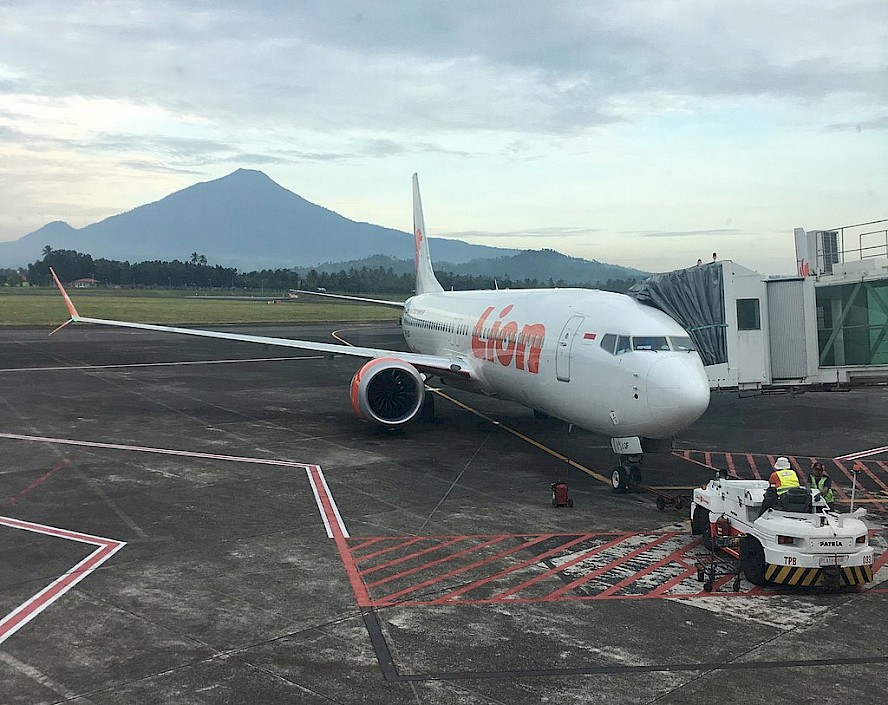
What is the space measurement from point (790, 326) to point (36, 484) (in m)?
19.4

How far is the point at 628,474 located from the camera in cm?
1947

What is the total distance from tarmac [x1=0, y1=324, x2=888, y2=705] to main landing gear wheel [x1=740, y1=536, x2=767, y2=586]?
0.92 ft

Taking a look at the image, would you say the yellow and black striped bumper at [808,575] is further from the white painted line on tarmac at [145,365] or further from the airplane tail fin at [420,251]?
the white painted line on tarmac at [145,365]

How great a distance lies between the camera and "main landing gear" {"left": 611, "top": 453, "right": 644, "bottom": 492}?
19.4 metres

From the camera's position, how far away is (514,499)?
19.1 m

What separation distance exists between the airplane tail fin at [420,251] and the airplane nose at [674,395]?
26267mm

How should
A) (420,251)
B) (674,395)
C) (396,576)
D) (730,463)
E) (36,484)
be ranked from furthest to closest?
(420,251), (730,463), (36,484), (674,395), (396,576)

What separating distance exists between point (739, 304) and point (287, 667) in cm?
1505

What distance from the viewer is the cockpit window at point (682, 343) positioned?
1891cm

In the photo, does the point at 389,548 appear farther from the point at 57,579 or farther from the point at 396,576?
the point at 57,579

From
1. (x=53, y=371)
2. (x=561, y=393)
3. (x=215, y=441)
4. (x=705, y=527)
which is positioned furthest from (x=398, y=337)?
(x=705, y=527)

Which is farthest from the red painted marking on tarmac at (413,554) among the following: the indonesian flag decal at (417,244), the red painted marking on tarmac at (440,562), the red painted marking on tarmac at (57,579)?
the indonesian flag decal at (417,244)

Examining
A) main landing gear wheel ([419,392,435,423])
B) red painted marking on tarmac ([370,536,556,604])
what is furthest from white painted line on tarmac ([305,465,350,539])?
main landing gear wheel ([419,392,435,423])

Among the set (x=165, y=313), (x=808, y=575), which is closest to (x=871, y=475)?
(x=808, y=575)
